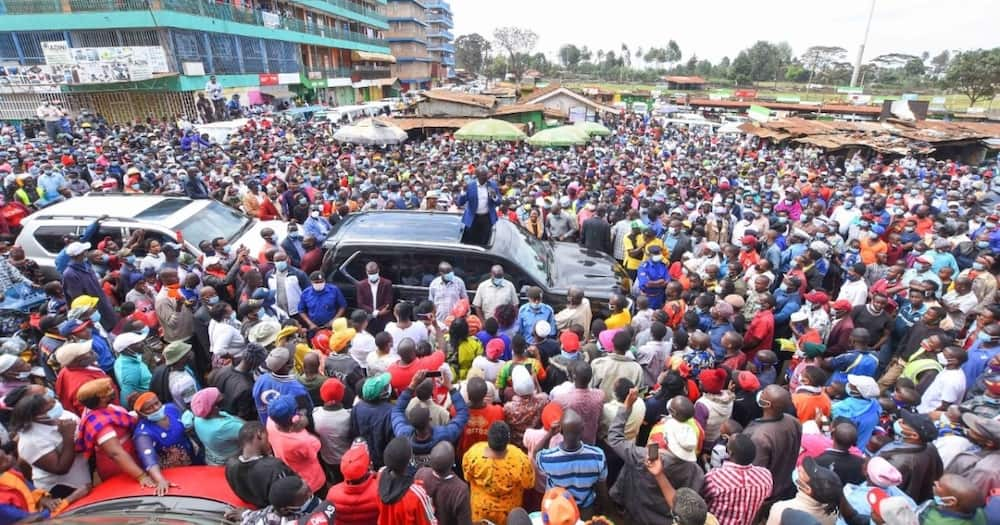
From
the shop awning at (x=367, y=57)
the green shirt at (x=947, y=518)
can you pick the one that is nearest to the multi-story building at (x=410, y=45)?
the shop awning at (x=367, y=57)

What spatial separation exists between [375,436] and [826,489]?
2.74m

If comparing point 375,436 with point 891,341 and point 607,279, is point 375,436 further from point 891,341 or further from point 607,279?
point 891,341

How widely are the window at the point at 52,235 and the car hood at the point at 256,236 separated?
205 cm

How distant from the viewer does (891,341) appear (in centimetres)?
535

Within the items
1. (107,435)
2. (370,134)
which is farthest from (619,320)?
(370,134)

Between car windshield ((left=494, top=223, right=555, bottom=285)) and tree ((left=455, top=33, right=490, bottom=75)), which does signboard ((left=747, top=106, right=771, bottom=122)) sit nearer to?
car windshield ((left=494, top=223, right=555, bottom=285))

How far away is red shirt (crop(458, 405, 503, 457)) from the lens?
11.5ft

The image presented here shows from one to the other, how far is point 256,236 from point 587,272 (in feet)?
17.1

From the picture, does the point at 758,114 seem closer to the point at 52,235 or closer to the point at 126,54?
the point at 52,235

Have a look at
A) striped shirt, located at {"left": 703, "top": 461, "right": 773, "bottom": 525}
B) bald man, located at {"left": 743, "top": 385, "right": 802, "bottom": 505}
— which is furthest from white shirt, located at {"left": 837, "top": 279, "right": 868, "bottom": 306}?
striped shirt, located at {"left": 703, "top": 461, "right": 773, "bottom": 525}

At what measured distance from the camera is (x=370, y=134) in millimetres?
16391

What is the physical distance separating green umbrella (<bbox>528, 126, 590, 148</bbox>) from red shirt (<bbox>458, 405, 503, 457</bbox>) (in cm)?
1453

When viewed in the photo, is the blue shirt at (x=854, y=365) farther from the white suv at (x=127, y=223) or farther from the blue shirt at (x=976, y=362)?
the white suv at (x=127, y=223)

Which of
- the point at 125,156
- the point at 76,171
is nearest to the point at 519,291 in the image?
the point at 76,171
